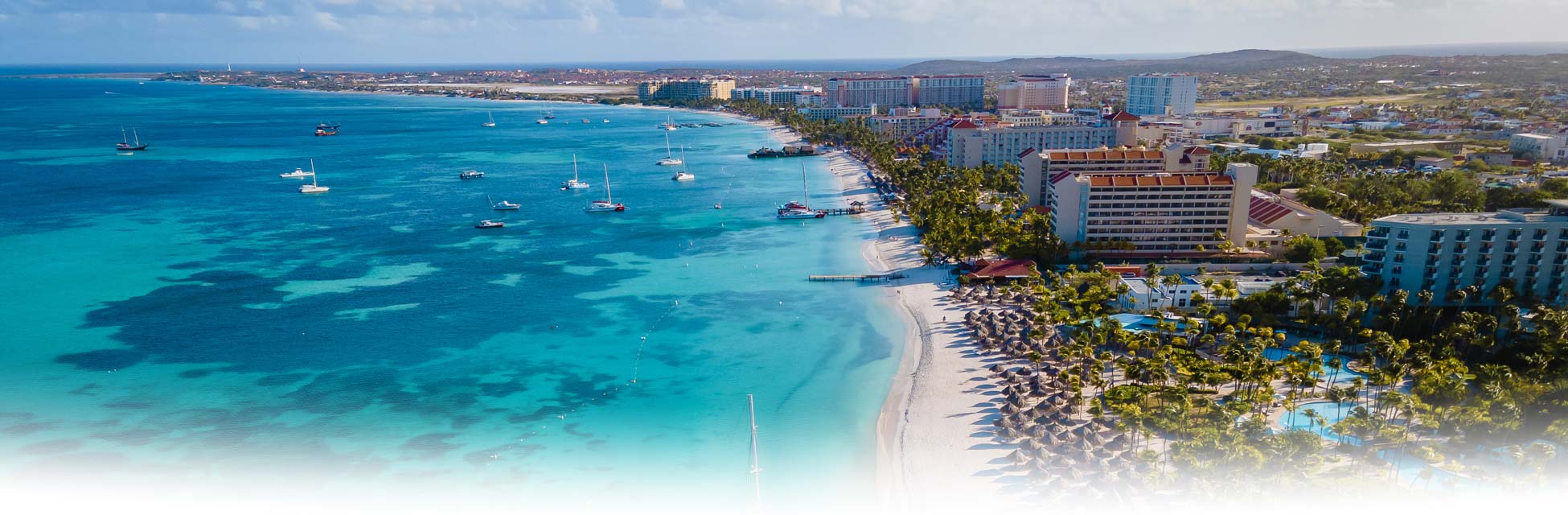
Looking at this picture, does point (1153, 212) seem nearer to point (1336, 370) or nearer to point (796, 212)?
point (1336, 370)

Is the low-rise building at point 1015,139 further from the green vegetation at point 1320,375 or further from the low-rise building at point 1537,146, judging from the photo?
the green vegetation at point 1320,375

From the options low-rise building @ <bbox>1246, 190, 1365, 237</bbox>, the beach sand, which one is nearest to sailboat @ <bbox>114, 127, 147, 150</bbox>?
the beach sand

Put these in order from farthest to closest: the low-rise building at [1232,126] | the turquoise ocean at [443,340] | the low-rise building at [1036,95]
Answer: the low-rise building at [1036,95] < the low-rise building at [1232,126] < the turquoise ocean at [443,340]

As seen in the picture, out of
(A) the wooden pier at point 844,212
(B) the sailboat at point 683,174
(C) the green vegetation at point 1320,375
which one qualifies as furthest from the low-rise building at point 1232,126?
(C) the green vegetation at point 1320,375

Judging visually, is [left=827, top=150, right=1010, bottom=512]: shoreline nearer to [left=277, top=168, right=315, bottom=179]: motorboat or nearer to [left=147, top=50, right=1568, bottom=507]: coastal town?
[left=147, top=50, right=1568, bottom=507]: coastal town

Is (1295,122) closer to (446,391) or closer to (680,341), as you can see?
(680,341)

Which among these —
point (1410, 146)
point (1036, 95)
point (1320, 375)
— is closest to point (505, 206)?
point (1320, 375)

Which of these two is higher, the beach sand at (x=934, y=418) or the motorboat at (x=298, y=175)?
the motorboat at (x=298, y=175)
